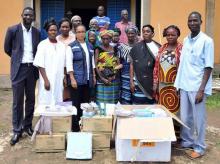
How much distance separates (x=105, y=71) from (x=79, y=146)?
1.22 m

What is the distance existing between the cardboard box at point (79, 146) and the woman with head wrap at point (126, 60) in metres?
0.99

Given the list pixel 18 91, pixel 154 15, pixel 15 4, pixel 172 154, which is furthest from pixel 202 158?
pixel 15 4

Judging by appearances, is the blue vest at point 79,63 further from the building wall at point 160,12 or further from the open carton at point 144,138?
the building wall at point 160,12

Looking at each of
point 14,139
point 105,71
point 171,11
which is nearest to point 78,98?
point 105,71

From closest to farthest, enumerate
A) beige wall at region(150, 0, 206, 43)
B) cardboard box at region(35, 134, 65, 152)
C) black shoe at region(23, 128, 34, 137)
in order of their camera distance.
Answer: cardboard box at region(35, 134, 65, 152), black shoe at region(23, 128, 34, 137), beige wall at region(150, 0, 206, 43)

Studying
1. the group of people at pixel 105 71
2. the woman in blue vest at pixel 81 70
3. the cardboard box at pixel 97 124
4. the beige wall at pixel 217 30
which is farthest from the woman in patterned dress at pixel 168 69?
the beige wall at pixel 217 30

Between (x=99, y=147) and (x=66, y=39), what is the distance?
1.76 metres

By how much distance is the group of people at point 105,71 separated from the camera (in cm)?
565

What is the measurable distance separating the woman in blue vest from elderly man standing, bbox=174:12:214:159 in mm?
1295

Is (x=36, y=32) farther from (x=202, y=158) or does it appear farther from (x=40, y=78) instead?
(x=202, y=158)

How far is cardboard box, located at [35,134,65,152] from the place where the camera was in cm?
573

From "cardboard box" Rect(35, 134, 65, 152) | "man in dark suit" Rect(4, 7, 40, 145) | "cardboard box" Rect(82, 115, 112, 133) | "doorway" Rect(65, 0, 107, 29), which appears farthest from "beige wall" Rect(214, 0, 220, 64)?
"cardboard box" Rect(35, 134, 65, 152)

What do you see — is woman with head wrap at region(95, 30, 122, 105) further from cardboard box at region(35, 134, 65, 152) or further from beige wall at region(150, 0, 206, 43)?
beige wall at region(150, 0, 206, 43)

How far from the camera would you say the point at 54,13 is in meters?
11.1
